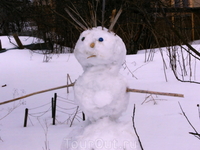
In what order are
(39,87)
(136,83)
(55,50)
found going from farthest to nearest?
1. (55,50)
2. (39,87)
3. (136,83)

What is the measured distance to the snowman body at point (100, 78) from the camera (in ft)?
5.15

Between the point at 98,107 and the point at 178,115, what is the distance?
1.49 metres

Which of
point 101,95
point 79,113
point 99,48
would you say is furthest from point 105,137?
point 79,113

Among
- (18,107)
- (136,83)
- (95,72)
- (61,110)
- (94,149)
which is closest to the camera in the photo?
(94,149)

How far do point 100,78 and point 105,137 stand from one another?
329mm

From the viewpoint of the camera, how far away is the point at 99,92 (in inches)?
61.8

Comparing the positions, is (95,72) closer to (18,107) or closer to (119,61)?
(119,61)

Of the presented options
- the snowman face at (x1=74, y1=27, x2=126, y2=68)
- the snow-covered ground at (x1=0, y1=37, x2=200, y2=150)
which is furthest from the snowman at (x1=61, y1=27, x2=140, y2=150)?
the snow-covered ground at (x1=0, y1=37, x2=200, y2=150)

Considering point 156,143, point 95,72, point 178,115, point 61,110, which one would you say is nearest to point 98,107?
point 95,72

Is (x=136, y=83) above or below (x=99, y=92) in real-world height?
below

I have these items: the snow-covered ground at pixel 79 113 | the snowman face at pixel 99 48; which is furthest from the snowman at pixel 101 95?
the snow-covered ground at pixel 79 113

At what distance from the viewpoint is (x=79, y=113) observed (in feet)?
10.4

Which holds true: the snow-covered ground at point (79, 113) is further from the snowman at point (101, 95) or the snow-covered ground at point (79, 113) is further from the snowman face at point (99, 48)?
the snowman face at point (99, 48)

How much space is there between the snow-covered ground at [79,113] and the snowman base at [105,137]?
0.68ft
